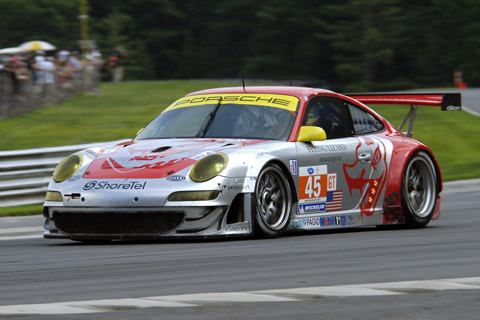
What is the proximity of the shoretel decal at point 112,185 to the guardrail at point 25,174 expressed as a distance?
4.73m

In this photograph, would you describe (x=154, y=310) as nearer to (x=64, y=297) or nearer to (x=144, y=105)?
(x=64, y=297)

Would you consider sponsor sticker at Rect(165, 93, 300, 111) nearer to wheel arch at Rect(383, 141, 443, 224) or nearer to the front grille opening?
wheel arch at Rect(383, 141, 443, 224)

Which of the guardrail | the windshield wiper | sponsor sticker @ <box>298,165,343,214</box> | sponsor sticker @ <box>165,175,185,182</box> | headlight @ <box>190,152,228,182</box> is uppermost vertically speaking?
the windshield wiper

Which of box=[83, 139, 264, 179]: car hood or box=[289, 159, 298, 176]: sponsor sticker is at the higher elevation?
box=[83, 139, 264, 179]: car hood

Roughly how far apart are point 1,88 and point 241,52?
2433 inches

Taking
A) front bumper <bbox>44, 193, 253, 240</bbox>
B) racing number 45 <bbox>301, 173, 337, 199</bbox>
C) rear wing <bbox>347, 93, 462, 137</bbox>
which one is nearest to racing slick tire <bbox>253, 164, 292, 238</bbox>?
front bumper <bbox>44, 193, 253, 240</bbox>

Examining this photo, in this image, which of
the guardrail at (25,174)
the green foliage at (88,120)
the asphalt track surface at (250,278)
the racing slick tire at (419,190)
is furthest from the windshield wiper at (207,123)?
the green foliage at (88,120)

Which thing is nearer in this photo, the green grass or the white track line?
the white track line

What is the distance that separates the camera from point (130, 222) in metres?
6.66

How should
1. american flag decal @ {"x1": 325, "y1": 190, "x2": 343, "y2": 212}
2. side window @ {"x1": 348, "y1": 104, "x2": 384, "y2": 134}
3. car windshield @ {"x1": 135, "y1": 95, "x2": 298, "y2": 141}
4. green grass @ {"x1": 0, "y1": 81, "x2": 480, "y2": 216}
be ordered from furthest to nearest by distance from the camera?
1. green grass @ {"x1": 0, "y1": 81, "x2": 480, "y2": 216}
2. side window @ {"x1": 348, "y1": 104, "x2": 384, "y2": 134}
3. american flag decal @ {"x1": 325, "y1": 190, "x2": 343, "y2": 212}
4. car windshield @ {"x1": 135, "y1": 95, "x2": 298, "y2": 141}

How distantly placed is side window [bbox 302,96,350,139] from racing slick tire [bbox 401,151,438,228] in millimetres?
796

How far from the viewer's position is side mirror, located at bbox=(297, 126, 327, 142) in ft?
24.7

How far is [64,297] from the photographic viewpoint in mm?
4430

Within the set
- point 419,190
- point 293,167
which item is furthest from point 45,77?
point 293,167
